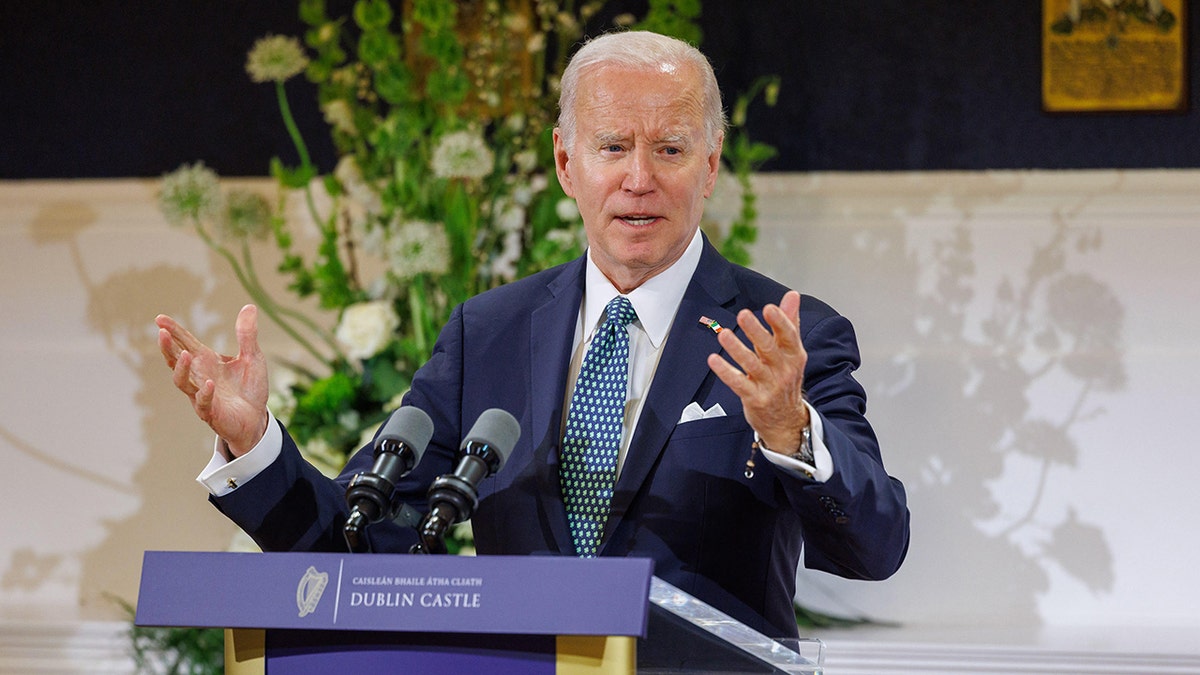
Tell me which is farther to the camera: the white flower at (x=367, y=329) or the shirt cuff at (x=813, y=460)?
the white flower at (x=367, y=329)

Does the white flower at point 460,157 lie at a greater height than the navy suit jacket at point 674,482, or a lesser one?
greater

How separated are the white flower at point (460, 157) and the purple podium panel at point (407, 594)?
1.58 metres

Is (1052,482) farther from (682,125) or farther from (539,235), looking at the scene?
(682,125)

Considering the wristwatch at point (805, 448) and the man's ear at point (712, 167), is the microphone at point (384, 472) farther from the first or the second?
the man's ear at point (712, 167)

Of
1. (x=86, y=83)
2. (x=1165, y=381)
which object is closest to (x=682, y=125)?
(x=1165, y=381)

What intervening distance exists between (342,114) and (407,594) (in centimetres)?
196

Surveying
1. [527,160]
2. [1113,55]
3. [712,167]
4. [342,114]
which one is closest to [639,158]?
[712,167]

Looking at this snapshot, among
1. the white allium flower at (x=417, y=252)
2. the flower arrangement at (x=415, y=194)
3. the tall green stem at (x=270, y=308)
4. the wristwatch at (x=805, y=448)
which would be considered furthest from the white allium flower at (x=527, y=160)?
the wristwatch at (x=805, y=448)

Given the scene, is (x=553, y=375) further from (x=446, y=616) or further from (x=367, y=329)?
(x=367, y=329)

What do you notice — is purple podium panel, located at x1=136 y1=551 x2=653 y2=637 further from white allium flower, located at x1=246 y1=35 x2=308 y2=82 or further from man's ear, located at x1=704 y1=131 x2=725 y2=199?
white allium flower, located at x1=246 y1=35 x2=308 y2=82

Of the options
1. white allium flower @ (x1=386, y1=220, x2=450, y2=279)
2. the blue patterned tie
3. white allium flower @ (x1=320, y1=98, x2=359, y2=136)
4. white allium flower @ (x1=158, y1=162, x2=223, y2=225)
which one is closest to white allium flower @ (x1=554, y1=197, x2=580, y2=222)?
white allium flower @ (x1=386, y1=220, x2=450, y2=279)

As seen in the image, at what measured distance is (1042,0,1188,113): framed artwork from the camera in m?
3.08

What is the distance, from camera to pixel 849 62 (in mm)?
3182

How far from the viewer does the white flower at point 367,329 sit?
9.11ft
